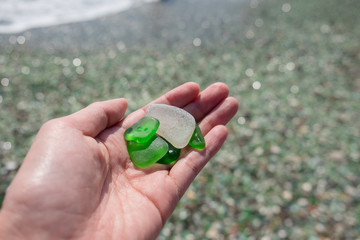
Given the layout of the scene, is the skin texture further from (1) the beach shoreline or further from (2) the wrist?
(1) the beach shoreline

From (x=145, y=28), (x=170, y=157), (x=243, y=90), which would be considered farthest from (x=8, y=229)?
(x=145, y=28)

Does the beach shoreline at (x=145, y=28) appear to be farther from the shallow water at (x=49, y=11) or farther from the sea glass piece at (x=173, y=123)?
the sea glass piece at (x=173, y=123)

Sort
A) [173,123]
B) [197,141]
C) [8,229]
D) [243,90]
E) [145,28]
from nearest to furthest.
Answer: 1. [8,229]
2. [197,141]
3. [173,123]
4. [243,90]
5. [145,28]

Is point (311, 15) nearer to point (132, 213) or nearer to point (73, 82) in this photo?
point (73, 82)

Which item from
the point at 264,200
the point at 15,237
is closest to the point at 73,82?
the point at 264,200

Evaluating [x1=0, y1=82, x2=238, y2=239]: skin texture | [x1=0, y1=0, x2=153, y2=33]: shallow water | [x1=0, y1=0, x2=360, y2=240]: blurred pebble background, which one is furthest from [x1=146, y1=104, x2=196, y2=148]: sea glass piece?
[x1=0, y1=0, x2=153, y2=33]: shallow water

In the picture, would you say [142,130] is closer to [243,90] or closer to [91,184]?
[91,184]

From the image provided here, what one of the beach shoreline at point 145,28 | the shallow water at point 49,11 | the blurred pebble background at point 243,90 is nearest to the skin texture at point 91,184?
the blurred pebble background at point 243,90
